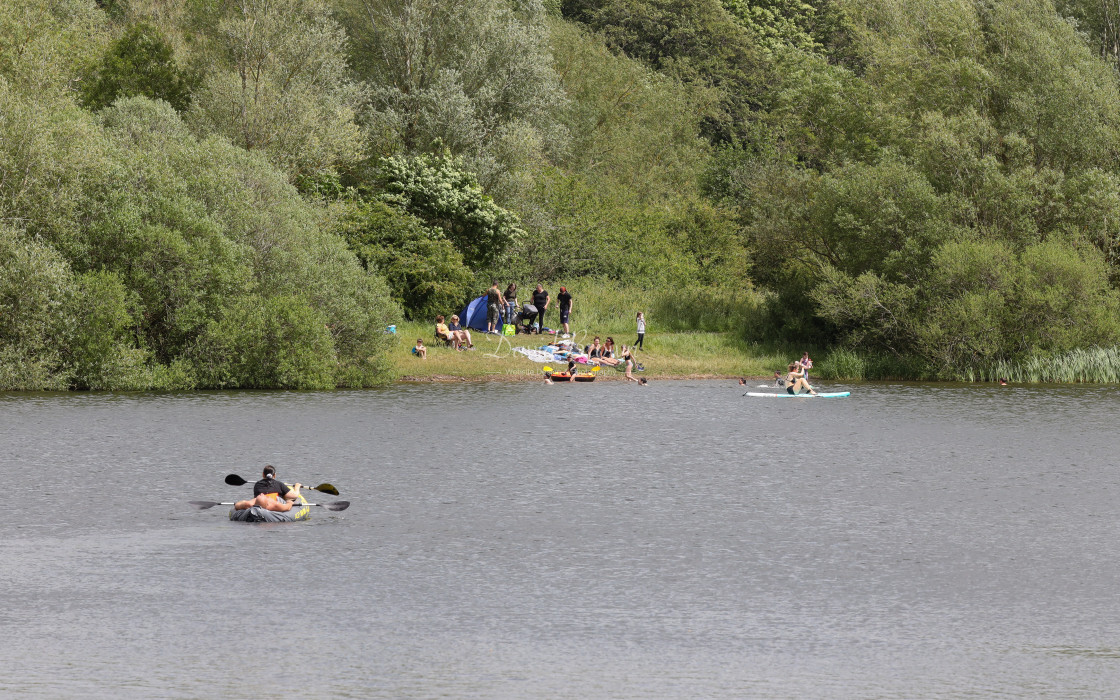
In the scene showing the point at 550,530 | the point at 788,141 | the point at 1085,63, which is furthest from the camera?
the point at 788,141

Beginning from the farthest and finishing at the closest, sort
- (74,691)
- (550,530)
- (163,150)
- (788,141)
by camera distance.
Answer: (788,141)
(163,150)
(550,530)
(74,691)

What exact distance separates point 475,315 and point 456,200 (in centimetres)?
587

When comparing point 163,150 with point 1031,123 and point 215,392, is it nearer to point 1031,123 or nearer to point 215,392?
point 215,392

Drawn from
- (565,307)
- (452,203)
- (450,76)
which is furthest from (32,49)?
(565,307)

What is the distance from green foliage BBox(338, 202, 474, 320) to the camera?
59.3 meters

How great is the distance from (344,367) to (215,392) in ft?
18.8

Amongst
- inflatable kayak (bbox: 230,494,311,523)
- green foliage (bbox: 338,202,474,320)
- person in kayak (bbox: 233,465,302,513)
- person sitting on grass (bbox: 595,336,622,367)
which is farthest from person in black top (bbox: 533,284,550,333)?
person in kayak (bbox: 233,465,302,513)

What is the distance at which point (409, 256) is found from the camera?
197 ft

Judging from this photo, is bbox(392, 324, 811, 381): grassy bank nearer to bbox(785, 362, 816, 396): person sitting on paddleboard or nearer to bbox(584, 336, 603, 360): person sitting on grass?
bbox(584, 336, 603, 360): person sitting on grass

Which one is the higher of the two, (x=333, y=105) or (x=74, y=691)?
(x=333, y=105)

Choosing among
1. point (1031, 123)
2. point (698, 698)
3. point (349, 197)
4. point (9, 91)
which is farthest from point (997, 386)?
point (698, 698)

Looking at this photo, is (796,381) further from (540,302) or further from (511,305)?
(511,305)

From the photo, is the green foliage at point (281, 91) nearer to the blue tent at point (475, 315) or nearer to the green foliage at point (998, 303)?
the blue tent at point (475, 315)

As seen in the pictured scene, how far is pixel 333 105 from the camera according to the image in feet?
192
